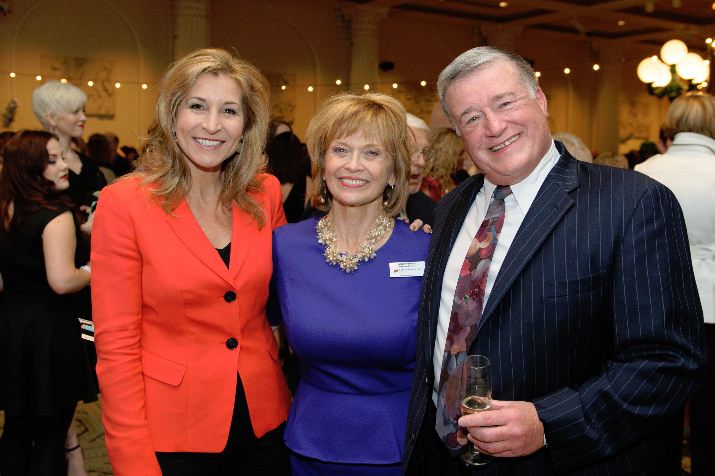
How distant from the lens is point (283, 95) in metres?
12.6

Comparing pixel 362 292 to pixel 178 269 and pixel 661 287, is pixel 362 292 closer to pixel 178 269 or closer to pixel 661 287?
pixel 178 269

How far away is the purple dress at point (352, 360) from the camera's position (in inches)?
76.0

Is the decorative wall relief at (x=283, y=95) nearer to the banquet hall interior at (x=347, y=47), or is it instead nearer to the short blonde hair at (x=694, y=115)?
the banquet hall interior at (x=347, y=47)

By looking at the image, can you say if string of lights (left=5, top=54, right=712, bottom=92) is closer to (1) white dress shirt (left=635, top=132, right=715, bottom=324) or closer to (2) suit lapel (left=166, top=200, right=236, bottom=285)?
(1) white dress shirt (left=635, top=132, right=715, bottom=324)

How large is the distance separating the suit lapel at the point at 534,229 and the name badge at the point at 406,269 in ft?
1.46

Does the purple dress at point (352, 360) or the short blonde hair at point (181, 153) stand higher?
the short blonde hair at point (181, 153)

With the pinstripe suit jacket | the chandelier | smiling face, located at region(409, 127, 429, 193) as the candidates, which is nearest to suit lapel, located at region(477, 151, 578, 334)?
the pinstripe suit jacket

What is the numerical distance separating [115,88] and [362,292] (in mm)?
10173

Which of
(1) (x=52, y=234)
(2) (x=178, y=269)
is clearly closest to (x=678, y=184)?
(2) (x=178, y=269)

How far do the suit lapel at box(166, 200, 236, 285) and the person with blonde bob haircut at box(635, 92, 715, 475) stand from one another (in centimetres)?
235

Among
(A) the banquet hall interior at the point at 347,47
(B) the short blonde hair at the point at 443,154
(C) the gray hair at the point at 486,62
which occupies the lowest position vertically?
(B) the short blonde hair at the point at 443,154

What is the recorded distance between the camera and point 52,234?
286cm

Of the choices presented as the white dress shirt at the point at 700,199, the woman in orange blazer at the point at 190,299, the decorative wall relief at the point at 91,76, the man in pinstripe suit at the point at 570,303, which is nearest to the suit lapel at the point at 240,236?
the woman in orange blazer at the point at 190,299

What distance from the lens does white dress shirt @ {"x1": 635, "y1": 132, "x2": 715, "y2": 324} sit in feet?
10.2
